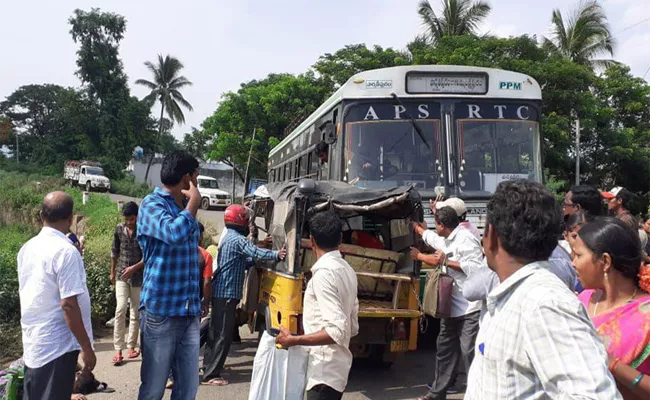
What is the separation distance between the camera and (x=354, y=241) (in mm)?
6539

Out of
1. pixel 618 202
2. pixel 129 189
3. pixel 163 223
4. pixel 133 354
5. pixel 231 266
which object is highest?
pixel 129 189

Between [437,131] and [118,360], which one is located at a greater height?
[437,131]

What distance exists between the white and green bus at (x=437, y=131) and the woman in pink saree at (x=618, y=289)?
14.9 ft

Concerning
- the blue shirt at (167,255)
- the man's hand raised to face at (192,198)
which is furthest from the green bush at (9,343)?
the man's hand raised to face at (192,198)

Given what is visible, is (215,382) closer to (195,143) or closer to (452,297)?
(452,297)

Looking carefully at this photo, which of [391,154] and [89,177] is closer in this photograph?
[391,154]

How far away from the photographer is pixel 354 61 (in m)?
25.3

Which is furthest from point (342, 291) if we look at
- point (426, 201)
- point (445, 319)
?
point (426, 201)

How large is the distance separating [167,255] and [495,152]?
504 cm

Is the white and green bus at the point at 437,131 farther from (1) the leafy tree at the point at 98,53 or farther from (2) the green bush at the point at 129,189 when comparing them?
(1) the leafy tree at the point at 98,53

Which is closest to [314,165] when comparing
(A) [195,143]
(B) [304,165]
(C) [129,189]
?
(B) [304,165]

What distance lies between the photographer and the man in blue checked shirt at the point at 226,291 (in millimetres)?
5695

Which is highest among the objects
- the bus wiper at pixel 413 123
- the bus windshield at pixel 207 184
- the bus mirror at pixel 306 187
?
the bus windshield at pixel 207 184

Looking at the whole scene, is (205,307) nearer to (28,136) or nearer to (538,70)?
(538,70)
